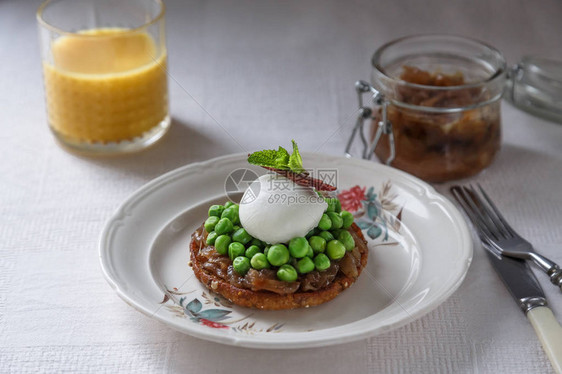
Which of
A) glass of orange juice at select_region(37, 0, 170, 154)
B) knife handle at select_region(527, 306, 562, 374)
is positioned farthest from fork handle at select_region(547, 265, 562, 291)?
glass of orange juice at select_region(37, 0, 170, 154)

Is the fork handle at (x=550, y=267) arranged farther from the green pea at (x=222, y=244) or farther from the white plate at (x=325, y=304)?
the green pea at (x=222, y=244)

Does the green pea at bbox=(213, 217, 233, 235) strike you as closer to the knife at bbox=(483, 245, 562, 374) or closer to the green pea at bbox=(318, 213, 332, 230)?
the green pea at bbox=(318, 213, 332, 230)

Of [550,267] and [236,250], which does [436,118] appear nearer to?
[550,267]

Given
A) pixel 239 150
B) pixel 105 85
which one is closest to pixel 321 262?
pixel 239 150

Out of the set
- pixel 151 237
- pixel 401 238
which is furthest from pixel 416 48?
pixel 151 237

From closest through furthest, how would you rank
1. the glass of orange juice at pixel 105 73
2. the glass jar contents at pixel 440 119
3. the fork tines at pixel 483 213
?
the fork tines at pixel 483 213 < the glass jar contents at pixel 440 119 < the glass of orange juice at pixel 105 73

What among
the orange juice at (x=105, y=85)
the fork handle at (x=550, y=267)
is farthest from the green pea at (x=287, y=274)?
the orange juice at (x=105, y=85)

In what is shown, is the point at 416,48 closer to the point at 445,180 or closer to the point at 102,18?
the point at 445,180

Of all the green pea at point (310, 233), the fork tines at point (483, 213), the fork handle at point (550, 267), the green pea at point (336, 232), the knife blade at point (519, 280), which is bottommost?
the fork tines at point (483, 213)
